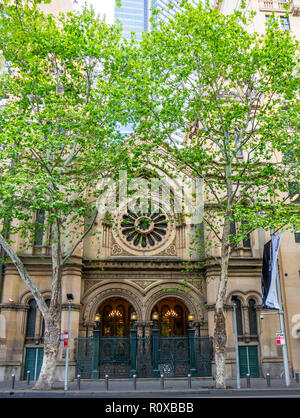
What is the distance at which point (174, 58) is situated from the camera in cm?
1978

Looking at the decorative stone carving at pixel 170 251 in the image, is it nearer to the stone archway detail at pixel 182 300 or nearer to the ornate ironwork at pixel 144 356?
the stone archway detail at pixel 182 300

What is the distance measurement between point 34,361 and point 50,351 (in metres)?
7.26

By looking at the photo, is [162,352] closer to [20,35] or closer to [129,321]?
[129,321]

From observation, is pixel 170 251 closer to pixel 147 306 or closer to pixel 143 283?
pixel 143 283

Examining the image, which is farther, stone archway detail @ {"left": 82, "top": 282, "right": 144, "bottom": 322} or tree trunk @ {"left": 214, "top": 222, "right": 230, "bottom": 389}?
stone archway detail @ {"left": 82, "top": 282, "right": 144, "bottom": 322}

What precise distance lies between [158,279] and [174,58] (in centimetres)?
1409

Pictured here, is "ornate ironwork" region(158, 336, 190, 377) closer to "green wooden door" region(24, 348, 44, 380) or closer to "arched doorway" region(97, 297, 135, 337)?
"arched doorway" region(97, 297, 135, 337)

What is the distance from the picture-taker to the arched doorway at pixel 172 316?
89.7ft

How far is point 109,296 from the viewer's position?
25.3 m

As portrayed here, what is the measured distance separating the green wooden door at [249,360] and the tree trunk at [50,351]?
12.4 metres

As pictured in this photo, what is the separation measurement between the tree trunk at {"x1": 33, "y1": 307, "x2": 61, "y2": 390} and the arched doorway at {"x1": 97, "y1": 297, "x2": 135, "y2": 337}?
9112 millimetres

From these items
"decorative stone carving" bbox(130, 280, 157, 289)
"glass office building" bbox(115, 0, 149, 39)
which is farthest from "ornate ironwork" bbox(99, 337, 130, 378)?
"glass office building" bbox(115, 0, 149, 39)

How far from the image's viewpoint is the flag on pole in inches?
759

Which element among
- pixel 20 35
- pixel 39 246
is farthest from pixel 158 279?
pixel 20 35
